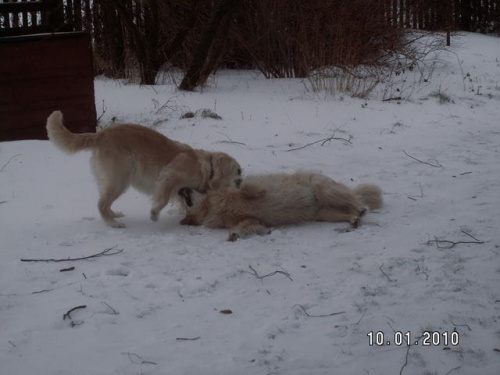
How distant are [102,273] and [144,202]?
7.04 ft

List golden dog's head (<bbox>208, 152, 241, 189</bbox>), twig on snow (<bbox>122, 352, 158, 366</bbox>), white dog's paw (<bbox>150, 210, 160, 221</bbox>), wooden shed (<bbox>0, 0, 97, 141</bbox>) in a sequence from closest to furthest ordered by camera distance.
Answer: twig on snow (<bbox>122, 352, 158, 366</bbox>), white dog's paw (<bbox>150, 210, 160, 221</bbox>), golden dog's head (<bbox>208, 152, 241, 189</bbox>), wooden shed (<bbox>0, 0, 97, 141</bbox>)

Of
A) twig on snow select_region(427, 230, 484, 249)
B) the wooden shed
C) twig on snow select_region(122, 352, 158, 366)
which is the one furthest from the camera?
A: the wooden shed

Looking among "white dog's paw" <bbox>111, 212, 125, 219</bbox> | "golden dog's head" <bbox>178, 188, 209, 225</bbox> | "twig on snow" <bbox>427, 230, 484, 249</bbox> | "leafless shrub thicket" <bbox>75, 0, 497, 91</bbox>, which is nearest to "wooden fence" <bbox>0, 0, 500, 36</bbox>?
"leafless shrub thicket" <bbox>75, 0, 497, 91</bbox>

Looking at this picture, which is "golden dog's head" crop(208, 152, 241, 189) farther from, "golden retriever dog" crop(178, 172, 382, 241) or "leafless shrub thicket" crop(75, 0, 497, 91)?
"leafless shrub thicket" crop(75, 0, 497, 91)

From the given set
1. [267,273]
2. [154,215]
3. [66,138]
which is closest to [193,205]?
[154,215]

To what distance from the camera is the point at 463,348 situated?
9.98ft

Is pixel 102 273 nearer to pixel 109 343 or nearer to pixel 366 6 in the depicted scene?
pixel 109 343

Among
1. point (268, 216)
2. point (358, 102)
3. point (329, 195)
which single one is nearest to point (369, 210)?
point (329, 195)

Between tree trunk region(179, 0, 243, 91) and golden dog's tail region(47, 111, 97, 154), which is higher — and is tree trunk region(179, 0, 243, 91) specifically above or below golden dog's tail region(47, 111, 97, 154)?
above

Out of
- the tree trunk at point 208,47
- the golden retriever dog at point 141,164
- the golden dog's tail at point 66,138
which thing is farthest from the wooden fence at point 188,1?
the golden retriever dog at point 141,164

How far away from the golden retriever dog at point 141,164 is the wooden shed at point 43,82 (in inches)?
100

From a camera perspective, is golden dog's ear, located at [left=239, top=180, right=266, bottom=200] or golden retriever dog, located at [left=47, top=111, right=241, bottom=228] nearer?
golden retriever dog, located at [left=47, top=111, right=241, bottom=228]

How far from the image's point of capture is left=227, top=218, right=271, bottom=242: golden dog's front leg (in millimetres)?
5066

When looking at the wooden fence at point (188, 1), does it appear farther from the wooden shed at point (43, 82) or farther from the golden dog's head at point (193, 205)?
the golden dog's head at point (193, 205)
